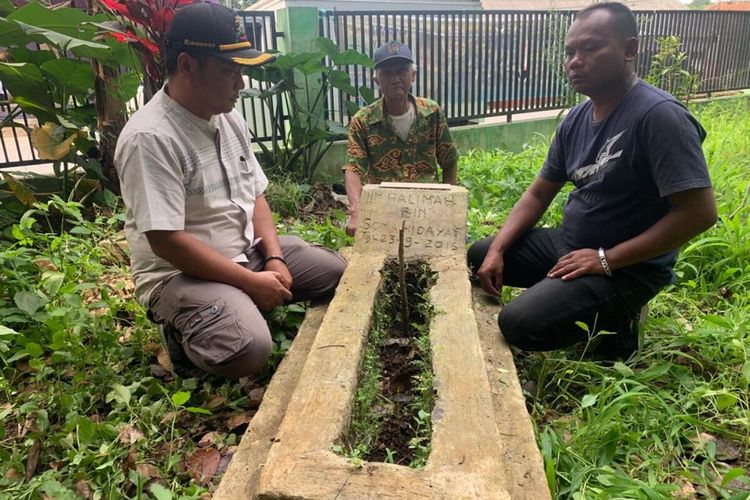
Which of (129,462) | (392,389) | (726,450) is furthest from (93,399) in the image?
(726,450)

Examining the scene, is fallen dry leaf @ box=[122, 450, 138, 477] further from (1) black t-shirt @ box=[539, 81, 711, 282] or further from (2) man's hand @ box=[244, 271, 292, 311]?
(1) black t-shirt @ box=[539, 81, 711, 282]

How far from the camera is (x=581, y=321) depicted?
2.30 metres

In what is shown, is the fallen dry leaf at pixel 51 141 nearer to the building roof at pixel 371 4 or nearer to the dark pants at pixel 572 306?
the building roof at pixel 371 4

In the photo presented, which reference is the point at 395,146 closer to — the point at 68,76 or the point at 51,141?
the point at 68,76

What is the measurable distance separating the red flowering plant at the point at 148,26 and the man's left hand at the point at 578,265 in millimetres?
2290

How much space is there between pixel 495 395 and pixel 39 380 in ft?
5.95

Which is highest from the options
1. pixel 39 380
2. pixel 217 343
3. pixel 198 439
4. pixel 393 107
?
pixel 393 107

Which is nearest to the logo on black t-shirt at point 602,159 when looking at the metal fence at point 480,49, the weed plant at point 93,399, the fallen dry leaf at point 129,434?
the weed plant at point 93,399

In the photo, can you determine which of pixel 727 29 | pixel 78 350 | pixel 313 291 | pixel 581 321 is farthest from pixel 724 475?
pixel 727 29

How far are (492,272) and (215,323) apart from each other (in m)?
1.33

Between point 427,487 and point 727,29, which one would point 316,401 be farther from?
point 727,29

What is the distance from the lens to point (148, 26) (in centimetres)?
303

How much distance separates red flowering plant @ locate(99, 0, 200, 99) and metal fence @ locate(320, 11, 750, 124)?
127 inches

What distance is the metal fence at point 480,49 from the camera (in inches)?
254
